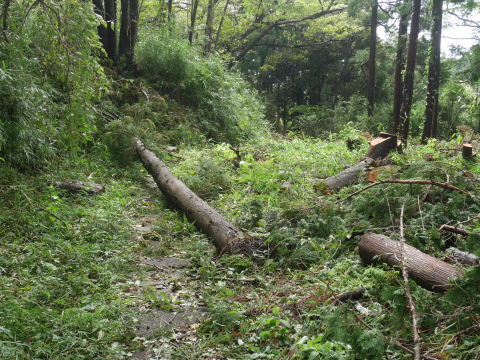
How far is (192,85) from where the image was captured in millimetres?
13352

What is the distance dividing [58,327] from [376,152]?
6880mm

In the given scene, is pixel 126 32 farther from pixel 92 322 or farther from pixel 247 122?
pixel 92 322

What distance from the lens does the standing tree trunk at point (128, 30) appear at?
481 inches

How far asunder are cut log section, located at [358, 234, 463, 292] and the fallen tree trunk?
4.50 feet

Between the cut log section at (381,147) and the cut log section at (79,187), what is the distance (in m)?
5.21

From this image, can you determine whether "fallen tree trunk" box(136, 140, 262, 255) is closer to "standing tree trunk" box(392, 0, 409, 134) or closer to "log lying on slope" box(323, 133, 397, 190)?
"log lying on slope" box(323, 133, 397, 190)

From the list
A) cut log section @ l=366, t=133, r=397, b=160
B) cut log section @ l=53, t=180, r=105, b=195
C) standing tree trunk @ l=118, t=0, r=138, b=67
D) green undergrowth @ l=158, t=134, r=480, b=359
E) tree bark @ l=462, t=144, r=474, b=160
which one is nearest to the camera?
green undergrowth @ l=158, t=134, r=480, b=359

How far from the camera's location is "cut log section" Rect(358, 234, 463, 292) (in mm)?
3316

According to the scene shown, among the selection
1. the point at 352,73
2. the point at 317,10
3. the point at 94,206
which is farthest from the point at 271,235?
the point at 352,73

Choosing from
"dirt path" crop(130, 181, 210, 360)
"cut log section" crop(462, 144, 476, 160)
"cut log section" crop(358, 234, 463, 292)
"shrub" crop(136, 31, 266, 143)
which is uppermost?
"shrub" crop(136, 31, 266, 143)

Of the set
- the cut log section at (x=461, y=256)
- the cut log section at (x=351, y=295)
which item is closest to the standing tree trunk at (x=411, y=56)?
the cut log section at (x=461, y=256)

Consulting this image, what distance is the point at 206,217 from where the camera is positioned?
5641mm

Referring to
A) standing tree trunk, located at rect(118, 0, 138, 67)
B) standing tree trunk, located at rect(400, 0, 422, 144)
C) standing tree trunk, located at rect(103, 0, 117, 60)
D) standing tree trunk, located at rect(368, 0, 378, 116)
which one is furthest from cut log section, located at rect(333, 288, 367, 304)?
standing tree trunk, located at rect(368, 0, 378, 116)

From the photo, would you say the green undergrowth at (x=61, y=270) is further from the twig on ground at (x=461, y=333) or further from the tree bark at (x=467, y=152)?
the tree bark at (x=467, y=152)
